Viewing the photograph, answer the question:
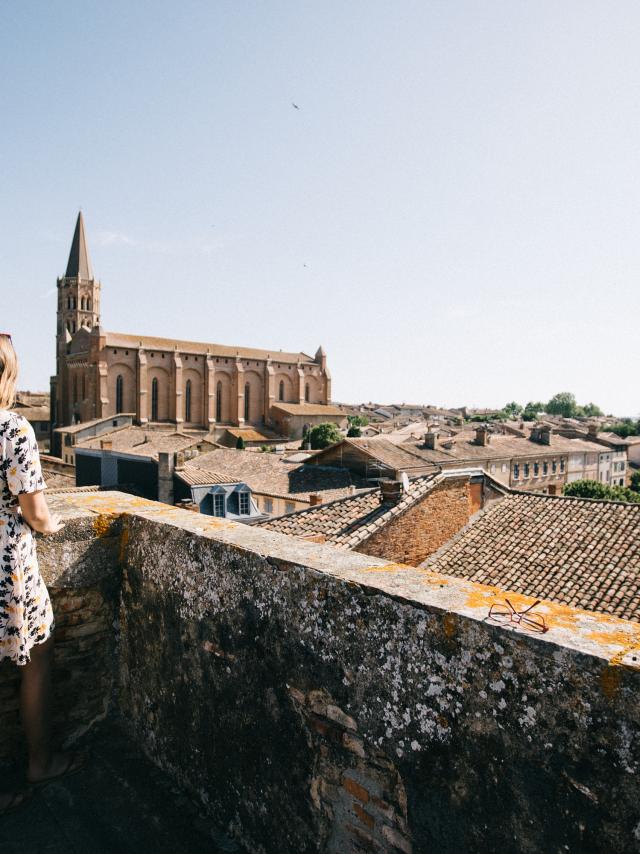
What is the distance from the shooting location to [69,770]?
3123 millimetres

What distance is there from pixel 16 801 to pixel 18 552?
1259 mm

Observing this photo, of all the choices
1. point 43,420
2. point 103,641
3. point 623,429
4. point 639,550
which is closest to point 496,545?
point 639,550

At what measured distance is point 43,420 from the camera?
72.6 meters

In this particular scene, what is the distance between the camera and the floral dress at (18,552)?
2645mm

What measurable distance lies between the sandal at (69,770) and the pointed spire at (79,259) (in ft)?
294

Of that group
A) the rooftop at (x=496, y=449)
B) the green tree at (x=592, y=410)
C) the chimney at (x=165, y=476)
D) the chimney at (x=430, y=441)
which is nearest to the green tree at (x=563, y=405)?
the green tree at (x=592, y=410)

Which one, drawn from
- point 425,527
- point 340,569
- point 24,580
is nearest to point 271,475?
point 425,527

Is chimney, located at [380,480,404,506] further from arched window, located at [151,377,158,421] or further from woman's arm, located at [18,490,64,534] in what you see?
arched window, located at [151,377,158,421]

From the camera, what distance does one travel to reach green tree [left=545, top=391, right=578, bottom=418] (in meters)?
157

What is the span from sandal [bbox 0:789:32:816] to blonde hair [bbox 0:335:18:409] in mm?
1935

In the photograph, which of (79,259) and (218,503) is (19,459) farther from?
(79,259)

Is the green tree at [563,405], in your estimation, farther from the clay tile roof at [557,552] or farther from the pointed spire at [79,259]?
the clay tile roof at [557,552]

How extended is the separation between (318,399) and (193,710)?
84.8m

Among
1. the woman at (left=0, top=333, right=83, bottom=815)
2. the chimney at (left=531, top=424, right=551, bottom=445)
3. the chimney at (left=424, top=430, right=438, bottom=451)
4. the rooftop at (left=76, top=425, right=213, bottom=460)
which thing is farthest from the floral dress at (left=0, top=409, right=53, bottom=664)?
the chimney at (left=531, top=424, right=551, bottom=445)
